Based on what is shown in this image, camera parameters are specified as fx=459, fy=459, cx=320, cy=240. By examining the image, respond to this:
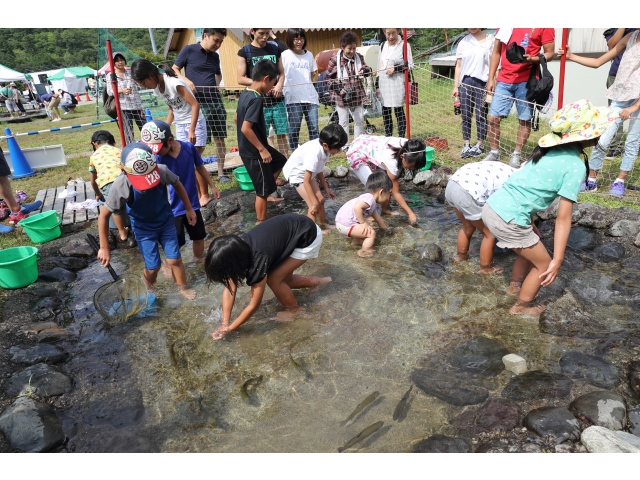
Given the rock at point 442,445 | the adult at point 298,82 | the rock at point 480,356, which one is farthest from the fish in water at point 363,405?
the adult at point 298,82

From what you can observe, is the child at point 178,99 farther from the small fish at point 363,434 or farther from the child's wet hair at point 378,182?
the small fish at point 363,434

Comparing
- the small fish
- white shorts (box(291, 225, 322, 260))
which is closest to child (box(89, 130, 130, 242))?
white shorts (box(291, 225, 322, 260))

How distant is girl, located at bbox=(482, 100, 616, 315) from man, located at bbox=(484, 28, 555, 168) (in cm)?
281

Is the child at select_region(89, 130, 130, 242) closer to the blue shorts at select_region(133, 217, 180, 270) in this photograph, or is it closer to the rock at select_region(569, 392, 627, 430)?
the blue shorts at select_region(133, 217, 180, 270)

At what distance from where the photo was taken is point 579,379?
2.96m

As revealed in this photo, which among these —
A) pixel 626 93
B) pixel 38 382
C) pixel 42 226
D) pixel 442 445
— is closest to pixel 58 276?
pixel 42 226

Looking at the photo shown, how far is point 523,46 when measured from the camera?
5.79 meters

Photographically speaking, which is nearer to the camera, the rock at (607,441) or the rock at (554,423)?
the rock at (607,441)

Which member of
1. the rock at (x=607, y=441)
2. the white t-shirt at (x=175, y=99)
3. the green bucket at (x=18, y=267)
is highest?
the white t-shirt at (x=175, y=99)

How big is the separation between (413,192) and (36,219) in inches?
196

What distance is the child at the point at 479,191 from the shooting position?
415 centimetres

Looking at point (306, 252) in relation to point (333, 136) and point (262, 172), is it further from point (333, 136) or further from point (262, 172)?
point (262, 172)

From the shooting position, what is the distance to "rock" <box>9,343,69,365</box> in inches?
142

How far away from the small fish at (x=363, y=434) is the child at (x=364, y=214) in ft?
7.97
